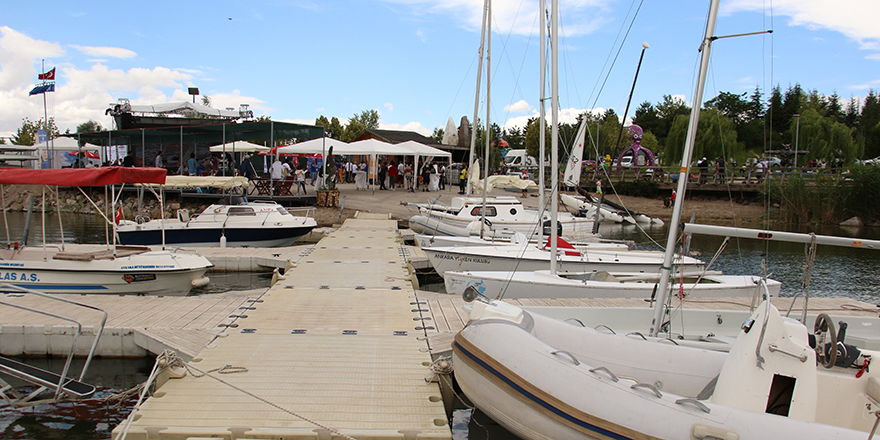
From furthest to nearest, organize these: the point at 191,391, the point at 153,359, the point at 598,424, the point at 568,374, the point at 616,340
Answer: the point at 153,359 → the point at 616,340 → the point at 191,391 → the point at 568,374 → the point at 598,424

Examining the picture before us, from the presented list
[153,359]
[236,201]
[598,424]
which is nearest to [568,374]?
[598,424]

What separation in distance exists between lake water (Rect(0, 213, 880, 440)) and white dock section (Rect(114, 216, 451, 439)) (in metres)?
1.12

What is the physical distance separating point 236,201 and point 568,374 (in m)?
19.3

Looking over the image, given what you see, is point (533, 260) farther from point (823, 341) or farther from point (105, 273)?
point (105, 273)

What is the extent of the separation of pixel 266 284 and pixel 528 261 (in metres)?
6.59

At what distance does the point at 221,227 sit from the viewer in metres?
16.3

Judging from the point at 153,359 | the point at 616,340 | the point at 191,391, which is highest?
the point at 616,340

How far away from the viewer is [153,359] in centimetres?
727

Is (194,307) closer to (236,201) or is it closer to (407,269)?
(407,269)

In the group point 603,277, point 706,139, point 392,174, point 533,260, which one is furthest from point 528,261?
point 706,139

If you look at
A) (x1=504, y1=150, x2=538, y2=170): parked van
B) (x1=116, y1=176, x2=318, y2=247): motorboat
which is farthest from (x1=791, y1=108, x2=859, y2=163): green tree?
(x1=116, y1=176, x2=318, y2=247): motorboat

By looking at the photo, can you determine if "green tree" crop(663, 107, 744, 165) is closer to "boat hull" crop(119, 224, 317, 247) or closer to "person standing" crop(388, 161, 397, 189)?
"person standing" crop(388, 161, 397, 189)

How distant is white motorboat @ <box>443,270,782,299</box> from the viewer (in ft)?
33.2

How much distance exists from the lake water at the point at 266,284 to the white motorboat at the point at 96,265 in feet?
5.26
